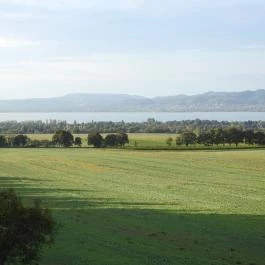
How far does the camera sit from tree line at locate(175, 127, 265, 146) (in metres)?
136

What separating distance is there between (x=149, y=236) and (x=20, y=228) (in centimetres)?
1173

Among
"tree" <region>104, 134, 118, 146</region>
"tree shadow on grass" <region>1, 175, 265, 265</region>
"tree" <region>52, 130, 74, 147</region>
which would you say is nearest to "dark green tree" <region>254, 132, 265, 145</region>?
"tree" <region>104, 134, 118, 146</region>

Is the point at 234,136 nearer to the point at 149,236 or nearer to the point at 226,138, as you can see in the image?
the point at 226,138

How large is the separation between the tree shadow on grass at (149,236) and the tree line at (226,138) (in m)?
96.5

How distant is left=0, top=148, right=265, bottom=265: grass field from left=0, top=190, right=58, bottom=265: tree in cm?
369

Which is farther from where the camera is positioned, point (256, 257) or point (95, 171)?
point (95, 171)

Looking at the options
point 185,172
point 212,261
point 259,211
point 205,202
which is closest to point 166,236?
point 212,261

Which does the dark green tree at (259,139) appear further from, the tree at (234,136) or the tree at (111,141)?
the tree at (111,141)

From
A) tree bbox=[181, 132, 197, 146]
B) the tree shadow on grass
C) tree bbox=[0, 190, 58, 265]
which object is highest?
tree bbox=[181, 132, 197, 146]

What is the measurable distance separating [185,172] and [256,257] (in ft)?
150

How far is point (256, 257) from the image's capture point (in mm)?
26047

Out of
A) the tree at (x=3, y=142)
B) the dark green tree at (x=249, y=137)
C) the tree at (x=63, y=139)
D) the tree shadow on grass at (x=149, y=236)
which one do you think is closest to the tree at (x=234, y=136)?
the dark green tree at (x=249, y=137)

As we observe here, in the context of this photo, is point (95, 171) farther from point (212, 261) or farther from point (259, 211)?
point (212, 261)

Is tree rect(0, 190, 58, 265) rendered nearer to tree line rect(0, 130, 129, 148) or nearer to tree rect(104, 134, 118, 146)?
tree line rect(0, 130, 129, 148)
